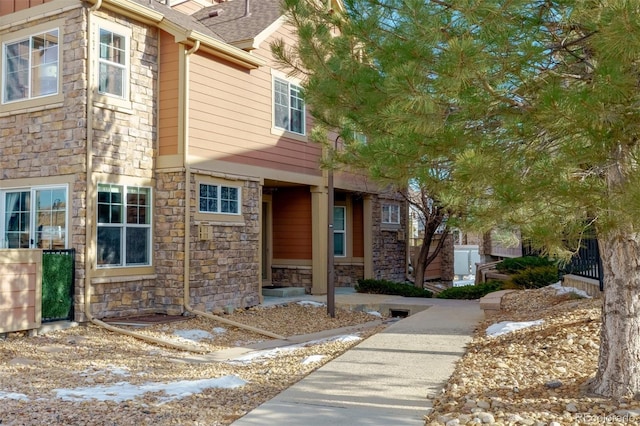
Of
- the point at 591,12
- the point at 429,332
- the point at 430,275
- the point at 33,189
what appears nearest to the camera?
the point at 591,12

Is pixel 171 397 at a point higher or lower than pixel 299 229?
lower

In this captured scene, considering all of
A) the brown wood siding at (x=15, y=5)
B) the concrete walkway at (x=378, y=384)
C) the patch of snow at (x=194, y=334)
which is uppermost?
the brown wood siding at (x=15, y=5)

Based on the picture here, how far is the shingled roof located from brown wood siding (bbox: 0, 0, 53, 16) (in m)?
3.62

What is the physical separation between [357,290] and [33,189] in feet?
25.7

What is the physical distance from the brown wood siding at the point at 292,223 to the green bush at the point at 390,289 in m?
1.55

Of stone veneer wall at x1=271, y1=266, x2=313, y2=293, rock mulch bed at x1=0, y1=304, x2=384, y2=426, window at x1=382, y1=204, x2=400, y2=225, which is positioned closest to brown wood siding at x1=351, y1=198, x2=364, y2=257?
window at x1=382, y1=204, x2=400, y2=225

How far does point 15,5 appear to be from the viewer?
34.5 ft

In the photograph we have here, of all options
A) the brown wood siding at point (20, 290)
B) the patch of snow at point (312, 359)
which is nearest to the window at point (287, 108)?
the brown wood siding at point (20, 290)

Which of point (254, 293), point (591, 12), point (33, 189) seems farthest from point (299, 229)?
point (591, 12)

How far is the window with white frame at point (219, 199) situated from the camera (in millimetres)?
11016

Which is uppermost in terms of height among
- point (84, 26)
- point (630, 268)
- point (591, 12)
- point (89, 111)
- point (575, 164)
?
point (84, 26)

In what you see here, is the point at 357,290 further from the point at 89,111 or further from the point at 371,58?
the point at 371,58

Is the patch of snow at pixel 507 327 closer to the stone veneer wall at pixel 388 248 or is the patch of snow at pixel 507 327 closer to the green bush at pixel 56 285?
the green bush at pixel 56 285

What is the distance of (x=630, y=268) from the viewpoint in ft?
14.9
